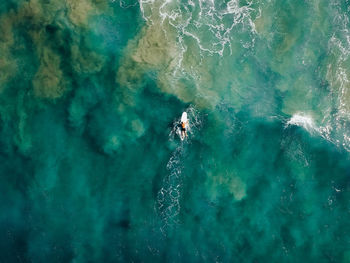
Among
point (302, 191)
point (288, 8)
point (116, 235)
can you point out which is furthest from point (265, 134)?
point (116, 235)

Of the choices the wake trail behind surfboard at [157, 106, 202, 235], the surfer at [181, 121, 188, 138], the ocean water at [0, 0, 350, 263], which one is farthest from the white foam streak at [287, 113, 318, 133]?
the surfer at [181, 121, 188, 138]

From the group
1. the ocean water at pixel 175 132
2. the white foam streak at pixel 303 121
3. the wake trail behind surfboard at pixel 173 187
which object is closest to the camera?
the ocean water at pixel 175 132

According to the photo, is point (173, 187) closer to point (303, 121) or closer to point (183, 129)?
point (183, 129)

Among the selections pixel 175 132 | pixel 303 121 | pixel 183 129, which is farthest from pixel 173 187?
pixel 303 121

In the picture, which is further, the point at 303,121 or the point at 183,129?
the point at 303,121

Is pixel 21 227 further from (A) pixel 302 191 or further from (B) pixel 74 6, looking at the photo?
(A) pixel 302 191

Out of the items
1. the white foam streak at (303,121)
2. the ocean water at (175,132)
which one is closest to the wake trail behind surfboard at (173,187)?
the ocean water at (175,132)

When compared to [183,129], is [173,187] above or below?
below

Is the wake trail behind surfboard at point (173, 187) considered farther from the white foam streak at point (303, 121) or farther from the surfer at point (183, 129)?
the white foam streak at point (303, 121)

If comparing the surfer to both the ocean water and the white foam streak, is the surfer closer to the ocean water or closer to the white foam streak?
the ocean water
